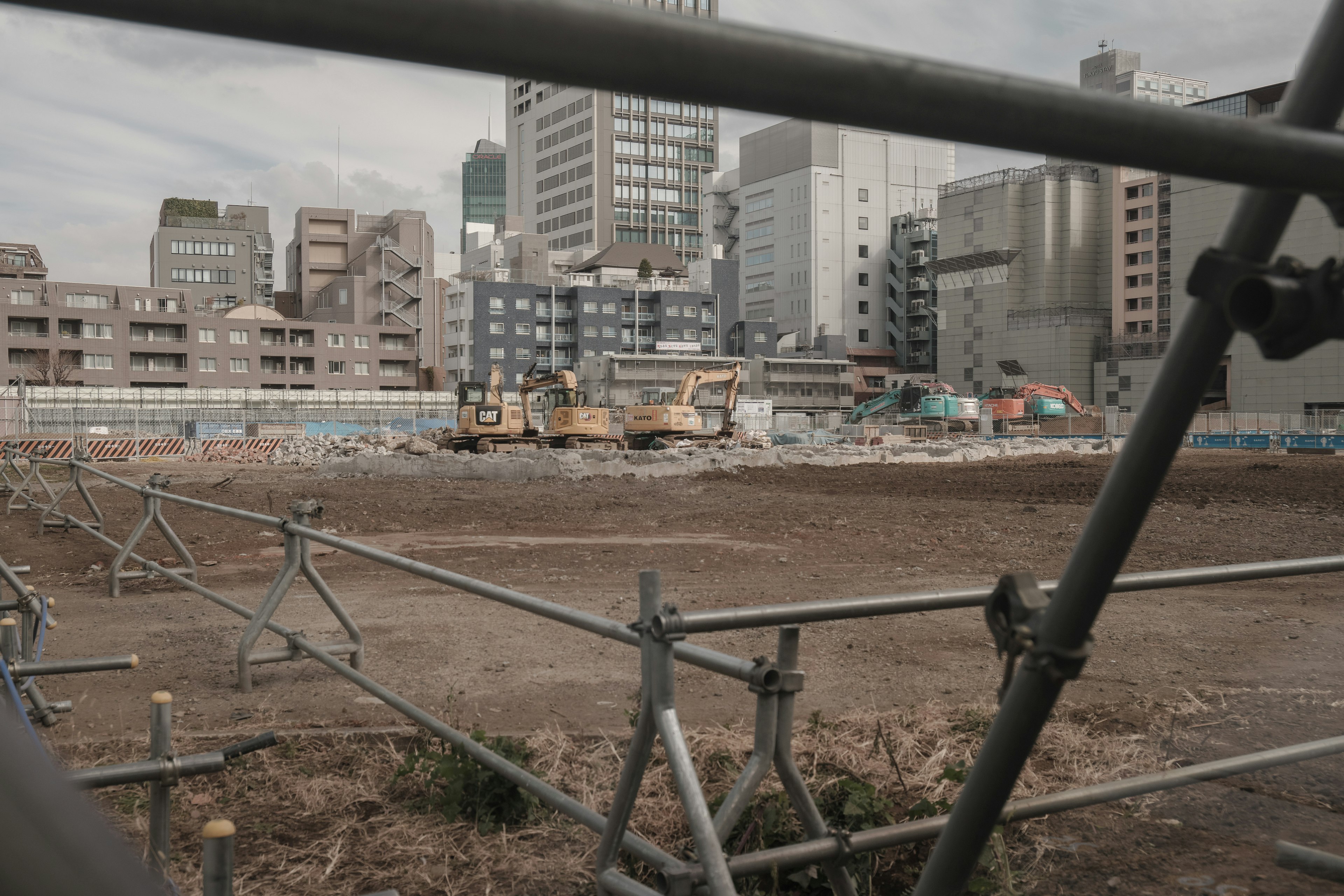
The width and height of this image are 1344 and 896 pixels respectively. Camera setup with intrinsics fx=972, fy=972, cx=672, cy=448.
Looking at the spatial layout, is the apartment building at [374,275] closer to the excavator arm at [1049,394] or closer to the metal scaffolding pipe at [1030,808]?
the excavator arm at [1049,394]

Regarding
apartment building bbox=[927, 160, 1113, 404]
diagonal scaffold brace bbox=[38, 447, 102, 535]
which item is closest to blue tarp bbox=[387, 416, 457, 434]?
apartment building bbox=[927, 160, 1113, 404]

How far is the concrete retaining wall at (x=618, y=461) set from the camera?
28.3m

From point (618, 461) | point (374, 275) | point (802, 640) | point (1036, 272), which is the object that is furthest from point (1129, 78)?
point (802, 640)

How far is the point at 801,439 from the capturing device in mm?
54812

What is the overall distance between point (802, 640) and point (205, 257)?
391 ft

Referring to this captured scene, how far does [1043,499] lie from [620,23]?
2174 centimetres

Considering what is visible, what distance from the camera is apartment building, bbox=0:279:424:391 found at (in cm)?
7719

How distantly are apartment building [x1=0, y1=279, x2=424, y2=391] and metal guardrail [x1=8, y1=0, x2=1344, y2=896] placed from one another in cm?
8790

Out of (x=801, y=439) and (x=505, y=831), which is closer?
(x=505, y=831)

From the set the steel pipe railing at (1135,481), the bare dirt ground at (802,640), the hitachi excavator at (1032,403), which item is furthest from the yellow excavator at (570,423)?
the steel pipe railing at (1135,481)

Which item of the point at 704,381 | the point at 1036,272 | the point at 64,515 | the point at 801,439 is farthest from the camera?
the point at 1036,272

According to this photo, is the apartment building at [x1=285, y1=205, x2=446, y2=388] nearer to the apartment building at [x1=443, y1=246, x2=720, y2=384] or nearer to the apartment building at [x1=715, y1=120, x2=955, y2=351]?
the apartment building at [x1=443, y1=246, x2=720, y2=384]

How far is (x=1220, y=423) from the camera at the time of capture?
52.4m

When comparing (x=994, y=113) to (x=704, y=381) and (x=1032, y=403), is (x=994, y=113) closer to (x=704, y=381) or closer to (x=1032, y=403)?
(x=704, y=381)
